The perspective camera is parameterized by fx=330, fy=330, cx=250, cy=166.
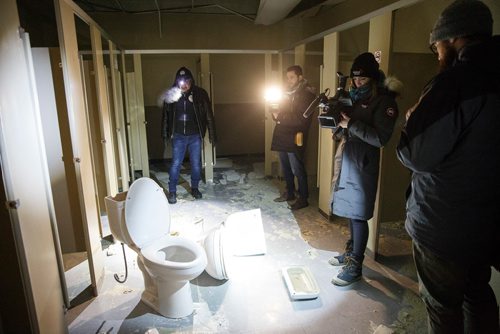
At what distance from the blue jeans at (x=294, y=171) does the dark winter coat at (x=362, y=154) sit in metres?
1.22

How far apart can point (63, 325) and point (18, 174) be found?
864 mm

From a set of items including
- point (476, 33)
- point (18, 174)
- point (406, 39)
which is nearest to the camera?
point (476, 33)

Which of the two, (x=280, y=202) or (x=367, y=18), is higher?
(x=367, y=18)

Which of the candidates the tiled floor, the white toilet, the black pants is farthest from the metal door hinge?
the black pants

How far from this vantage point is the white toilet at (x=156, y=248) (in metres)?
1.88

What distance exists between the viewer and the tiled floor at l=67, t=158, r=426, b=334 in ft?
6.19

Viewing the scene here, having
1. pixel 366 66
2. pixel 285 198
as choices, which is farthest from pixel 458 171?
pixel 285 198

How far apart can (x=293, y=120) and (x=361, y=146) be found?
1.31m

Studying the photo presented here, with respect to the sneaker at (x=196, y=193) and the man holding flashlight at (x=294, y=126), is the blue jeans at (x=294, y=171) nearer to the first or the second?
the man holding flashlight at (x=294, y=126)

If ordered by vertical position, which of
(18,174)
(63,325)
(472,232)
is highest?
(18,174)

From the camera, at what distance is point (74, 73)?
2064 millimetres

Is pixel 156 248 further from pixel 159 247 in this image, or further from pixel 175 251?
pixel 175 251

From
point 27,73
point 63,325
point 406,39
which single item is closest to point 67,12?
point 27,73

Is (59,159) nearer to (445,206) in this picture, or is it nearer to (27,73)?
(27,73)
